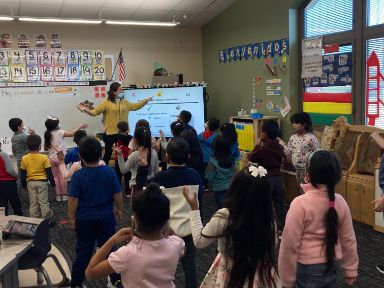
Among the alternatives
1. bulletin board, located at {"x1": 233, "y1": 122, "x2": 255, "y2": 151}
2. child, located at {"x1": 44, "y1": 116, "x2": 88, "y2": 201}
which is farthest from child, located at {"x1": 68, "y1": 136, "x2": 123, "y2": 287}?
bulletin board, located at {"x1": 233, "y1": 122, "x2": 255, "y2": 151}

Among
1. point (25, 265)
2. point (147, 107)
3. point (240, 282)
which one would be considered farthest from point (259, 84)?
point (240, 282)

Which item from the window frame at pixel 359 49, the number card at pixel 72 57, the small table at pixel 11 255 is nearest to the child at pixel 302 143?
the window frame at pixel 359 49

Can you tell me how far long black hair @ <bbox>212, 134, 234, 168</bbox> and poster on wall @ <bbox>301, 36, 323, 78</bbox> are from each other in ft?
8.25

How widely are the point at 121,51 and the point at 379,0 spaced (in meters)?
4.24

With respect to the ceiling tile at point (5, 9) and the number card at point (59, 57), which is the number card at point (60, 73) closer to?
the number card at point (59, 57)

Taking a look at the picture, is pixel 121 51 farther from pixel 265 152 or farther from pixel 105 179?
pixel 105 179

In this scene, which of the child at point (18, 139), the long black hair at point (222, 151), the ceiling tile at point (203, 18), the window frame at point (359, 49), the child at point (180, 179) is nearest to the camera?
the child at point (180, 179)

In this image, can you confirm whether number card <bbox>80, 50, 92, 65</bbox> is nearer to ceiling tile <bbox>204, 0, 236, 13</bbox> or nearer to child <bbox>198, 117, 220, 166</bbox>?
ceiling tile <bbox>204, 0, 236, 13</bbox>

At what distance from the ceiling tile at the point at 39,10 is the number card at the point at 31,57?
56cm

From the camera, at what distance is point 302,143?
13.6 feet

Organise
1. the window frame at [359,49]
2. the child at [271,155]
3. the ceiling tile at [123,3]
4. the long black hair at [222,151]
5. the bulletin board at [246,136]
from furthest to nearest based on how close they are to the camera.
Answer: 1. the ceiling tile at [123,3]
2. the bulletin board at [246,136]
3. the window frame at [359,49]
4. the child at [271,155]
5. the long black hair at [222,151]

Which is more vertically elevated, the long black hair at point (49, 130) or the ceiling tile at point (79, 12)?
the ceiling tile at point (79, 12)

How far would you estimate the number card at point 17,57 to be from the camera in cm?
637

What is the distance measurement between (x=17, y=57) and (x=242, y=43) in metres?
3.51
